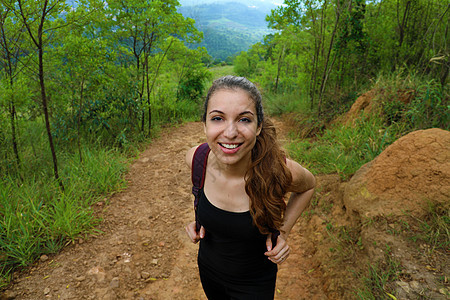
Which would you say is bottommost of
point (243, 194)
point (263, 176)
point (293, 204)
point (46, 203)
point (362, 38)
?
point (46, 203)

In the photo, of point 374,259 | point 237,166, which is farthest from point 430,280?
point 237,166

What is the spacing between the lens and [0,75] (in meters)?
3.57

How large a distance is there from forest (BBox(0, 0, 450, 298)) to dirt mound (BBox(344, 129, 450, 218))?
0.30 m

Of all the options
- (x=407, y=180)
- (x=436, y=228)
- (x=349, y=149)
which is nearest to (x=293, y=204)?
(x=436, y=228)

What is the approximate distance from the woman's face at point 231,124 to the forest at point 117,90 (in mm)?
2057

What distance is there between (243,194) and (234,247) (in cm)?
30

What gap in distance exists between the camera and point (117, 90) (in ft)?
18.0

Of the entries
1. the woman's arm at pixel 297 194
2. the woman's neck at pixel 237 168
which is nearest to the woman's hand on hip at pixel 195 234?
the woman's neck at pixel 237 168

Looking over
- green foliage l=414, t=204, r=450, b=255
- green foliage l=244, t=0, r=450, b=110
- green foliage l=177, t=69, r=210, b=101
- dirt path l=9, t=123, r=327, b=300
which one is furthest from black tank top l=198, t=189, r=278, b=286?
green foliage l=177, t=69, r=210, b=101

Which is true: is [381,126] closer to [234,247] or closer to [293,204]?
[293,204]

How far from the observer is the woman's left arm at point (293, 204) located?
1.40 m

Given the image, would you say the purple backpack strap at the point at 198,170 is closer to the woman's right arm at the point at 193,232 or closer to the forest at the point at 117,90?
the woman's right arm at the point at 193,232

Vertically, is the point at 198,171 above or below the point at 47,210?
above

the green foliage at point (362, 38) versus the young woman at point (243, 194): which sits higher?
the green foliage at point (362, 38)
